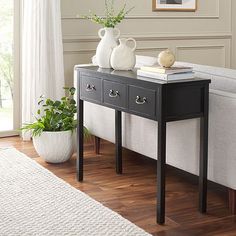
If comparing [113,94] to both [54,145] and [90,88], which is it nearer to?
[90,88]

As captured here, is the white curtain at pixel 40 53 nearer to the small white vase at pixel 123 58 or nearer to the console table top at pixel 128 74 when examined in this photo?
the console table top at pixel 128 74

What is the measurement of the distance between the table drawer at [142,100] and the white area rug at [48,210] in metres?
0.61

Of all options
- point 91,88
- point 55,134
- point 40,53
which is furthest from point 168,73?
point 40,53

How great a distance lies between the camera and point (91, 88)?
12.0 feet

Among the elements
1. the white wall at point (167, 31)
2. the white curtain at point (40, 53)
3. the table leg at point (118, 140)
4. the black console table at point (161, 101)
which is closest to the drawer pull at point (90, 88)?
the black console table at point (161, 101)

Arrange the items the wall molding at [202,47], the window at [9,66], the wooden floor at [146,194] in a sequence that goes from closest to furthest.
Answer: the wooden floor at [146,194] < the window at [9,66] < the wall molding at [202,47]

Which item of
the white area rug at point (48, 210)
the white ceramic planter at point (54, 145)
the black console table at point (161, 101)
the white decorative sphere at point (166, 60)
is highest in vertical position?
the white decorative sphere at point (166, 60)

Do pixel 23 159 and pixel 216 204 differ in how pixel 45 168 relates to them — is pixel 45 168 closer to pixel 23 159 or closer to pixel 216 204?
pixel 23 159

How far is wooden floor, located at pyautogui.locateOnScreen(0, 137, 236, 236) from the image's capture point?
304 cm

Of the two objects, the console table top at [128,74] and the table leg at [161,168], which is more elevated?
the console table top at [128,74]

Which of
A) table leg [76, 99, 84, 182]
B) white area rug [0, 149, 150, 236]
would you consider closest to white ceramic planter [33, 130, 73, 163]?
white area rug [0, 149, 150, 236]

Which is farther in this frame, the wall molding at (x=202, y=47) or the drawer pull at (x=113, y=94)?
the wall molding at (x=202, y=47)

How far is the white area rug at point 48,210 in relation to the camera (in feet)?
9.64

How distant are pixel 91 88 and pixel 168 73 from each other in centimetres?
79
